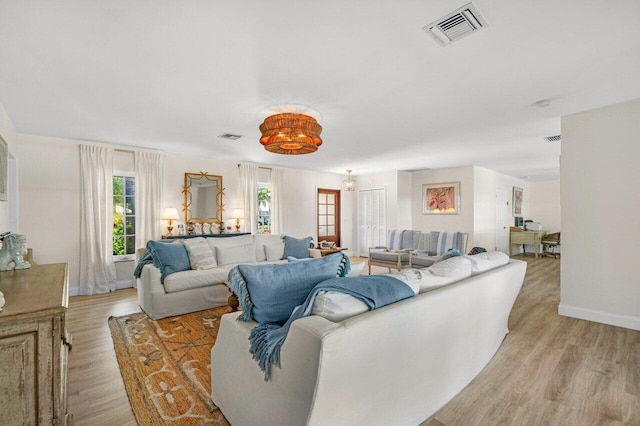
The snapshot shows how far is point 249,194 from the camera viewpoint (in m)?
6.31

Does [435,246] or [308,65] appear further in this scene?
[435,246]

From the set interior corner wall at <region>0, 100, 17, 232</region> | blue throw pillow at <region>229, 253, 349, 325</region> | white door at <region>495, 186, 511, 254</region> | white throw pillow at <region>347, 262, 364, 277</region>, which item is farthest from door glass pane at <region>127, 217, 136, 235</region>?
white door at <region>495, 186, 511, 254</region>

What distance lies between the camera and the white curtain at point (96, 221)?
451 cm

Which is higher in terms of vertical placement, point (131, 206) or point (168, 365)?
point (131, 206)

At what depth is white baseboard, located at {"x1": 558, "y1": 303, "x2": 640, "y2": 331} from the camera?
3078 millimetres

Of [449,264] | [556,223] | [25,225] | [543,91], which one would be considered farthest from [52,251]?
[556,223]

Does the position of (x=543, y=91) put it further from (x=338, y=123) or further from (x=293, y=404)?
(x=293, y=404)

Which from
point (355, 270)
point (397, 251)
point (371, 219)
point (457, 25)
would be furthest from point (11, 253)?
point (371, 219)

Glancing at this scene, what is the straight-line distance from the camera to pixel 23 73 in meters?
2.40

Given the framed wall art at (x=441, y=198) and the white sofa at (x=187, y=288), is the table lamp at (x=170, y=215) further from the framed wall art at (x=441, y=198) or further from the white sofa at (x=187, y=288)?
the framed wall art at (x=441, y=198)

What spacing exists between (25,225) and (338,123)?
14.9 feet

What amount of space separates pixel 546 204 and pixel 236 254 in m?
10.1

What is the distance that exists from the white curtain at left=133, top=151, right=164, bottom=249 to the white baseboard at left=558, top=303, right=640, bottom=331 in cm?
596

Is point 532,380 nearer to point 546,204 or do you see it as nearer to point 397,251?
point 397,251
